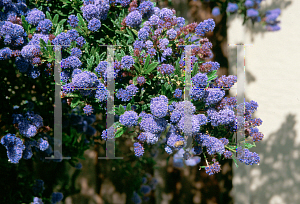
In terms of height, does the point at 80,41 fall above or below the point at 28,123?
above

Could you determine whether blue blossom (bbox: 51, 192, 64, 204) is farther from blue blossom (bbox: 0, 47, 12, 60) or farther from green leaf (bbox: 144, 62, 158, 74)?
green leaf (bbox: 144, 62, 158, 74)

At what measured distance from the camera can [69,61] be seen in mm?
1601

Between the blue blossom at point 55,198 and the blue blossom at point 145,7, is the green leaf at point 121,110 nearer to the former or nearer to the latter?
the blue blossom at point 145,7

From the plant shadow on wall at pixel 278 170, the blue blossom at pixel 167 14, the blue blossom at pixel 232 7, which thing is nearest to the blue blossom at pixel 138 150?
the blue blossom at pixel 167 14

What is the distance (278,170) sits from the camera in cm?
329

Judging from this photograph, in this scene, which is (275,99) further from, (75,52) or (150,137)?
(75,52)

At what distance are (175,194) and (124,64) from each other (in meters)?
2.72

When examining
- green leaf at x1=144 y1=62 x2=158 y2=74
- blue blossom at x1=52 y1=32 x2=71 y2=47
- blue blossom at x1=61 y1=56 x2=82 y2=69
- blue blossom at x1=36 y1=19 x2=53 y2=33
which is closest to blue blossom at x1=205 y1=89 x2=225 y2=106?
green leaf at x1=144 y1=62 x2=158 y2=74

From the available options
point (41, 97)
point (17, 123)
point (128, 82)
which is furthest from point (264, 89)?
point (17, 123)

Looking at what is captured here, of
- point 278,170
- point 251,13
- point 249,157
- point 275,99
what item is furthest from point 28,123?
point 278,170

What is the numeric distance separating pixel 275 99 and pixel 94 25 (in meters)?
2.41

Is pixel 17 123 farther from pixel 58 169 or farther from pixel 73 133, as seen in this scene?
pixel 58 169

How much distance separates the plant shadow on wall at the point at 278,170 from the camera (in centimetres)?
319

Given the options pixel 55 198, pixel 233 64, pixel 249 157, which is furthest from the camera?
pixel 233 64
